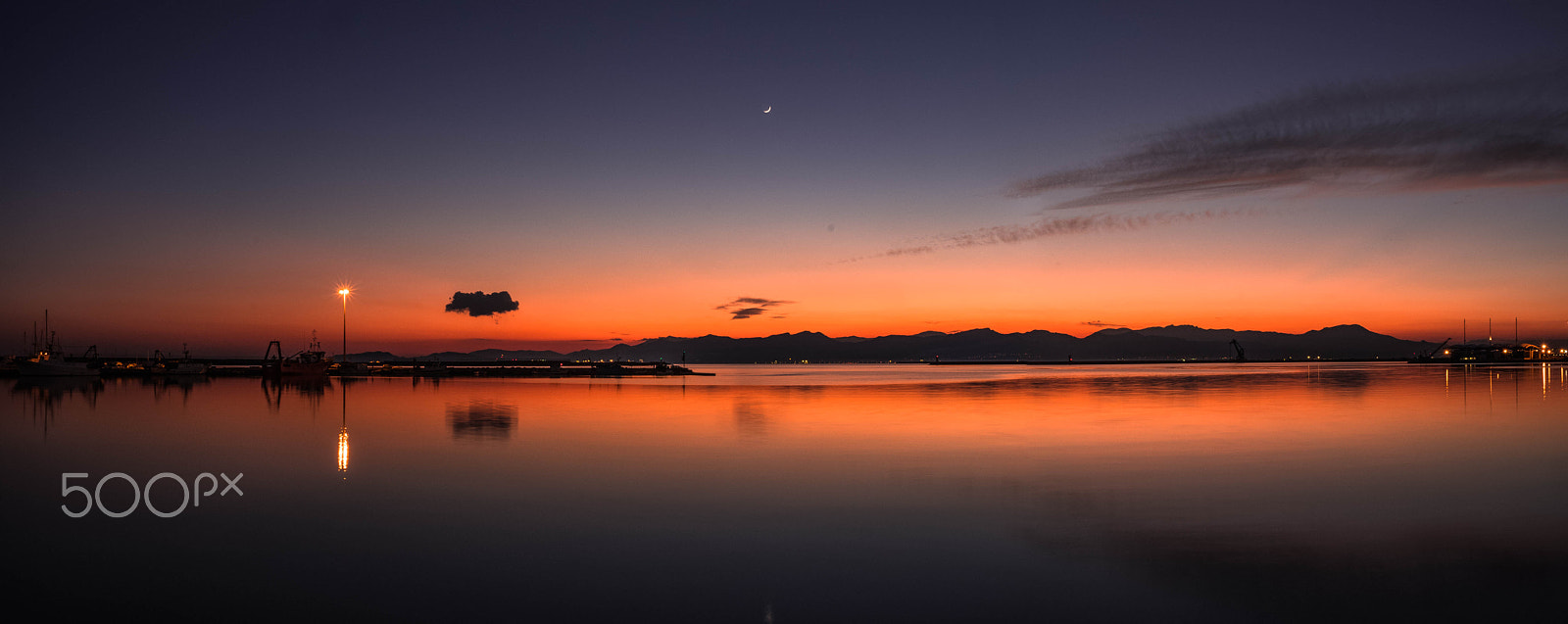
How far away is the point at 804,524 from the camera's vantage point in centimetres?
1209

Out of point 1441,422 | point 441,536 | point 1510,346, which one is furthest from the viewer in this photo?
point 1510,346

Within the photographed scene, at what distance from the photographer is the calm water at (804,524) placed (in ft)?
27.6

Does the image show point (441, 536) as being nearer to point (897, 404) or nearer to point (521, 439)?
point (521, 439)

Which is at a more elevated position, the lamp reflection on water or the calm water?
the lamp reflection on water

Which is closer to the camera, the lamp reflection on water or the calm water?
the calm water

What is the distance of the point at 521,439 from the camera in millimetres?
23234

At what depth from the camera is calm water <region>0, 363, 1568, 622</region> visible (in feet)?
27.6

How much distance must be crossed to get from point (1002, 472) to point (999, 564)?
761 cm

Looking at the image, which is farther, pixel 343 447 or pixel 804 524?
pixel 343 447

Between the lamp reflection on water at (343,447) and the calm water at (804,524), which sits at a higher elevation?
the lamp reflection on water at (343,447)

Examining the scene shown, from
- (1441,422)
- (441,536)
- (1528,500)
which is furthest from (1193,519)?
(1441,422)

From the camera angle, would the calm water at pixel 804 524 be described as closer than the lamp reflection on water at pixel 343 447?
Yes

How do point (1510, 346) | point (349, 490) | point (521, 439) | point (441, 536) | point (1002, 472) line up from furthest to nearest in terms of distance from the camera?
1. point (1510, 346)
2. point (521, 439)
3. point (1002, 472)
4. point (349, 490)
5. point (441, 536)

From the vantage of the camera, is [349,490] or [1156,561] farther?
[349,490]
